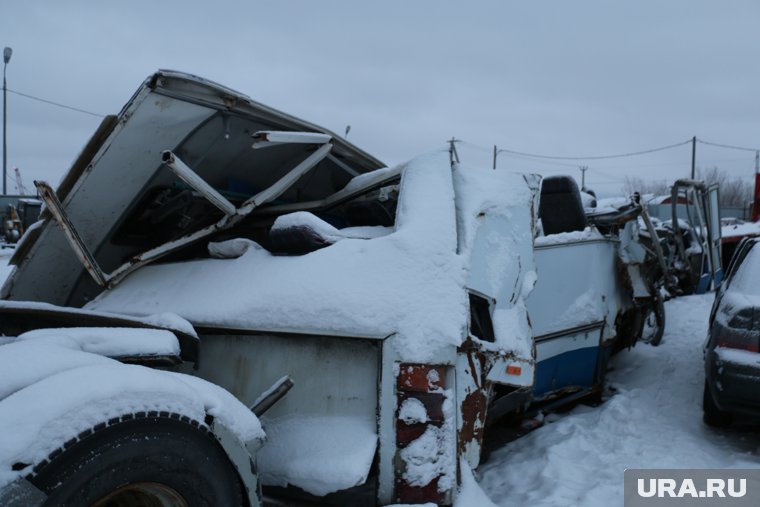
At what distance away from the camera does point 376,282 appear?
2.42 metres

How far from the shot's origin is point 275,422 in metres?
2.42

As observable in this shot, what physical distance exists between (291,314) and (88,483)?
3.36ft

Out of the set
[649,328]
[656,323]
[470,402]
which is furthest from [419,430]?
[649,328]

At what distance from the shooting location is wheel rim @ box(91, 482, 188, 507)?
172cm

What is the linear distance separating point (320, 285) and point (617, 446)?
2373 mm

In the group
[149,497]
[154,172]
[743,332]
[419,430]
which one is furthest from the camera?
[743,332]

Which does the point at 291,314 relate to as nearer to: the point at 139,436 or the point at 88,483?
the point at 139,436

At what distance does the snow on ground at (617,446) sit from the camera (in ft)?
9.94

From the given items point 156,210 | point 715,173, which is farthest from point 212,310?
point 715,173

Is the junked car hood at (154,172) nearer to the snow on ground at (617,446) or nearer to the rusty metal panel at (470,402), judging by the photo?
the rusty metal panel at (470,402)

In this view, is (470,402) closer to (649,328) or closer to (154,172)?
(154,172)

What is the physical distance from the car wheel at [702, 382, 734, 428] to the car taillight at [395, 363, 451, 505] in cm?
275

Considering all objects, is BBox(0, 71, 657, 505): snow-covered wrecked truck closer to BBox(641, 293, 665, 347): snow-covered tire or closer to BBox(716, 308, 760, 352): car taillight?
BBox(716, 308, 760, 352): car taillight

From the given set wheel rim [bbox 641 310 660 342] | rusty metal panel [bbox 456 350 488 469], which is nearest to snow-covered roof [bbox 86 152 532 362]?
rusty metal panel [bbox 456 350 488 469]
